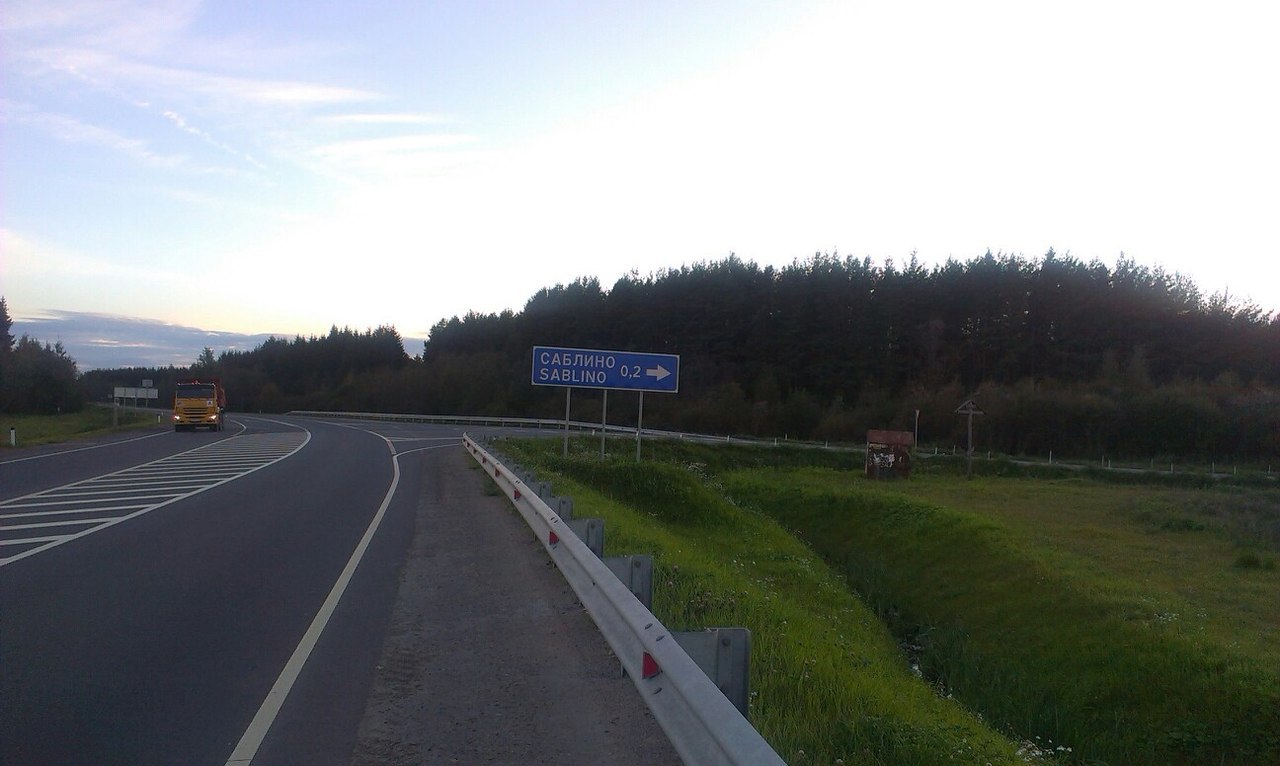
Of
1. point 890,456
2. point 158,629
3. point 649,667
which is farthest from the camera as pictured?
point 890,456

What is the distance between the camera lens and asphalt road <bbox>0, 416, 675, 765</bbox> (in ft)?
17.5

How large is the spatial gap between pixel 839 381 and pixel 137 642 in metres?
68.2

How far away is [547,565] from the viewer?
420 inches

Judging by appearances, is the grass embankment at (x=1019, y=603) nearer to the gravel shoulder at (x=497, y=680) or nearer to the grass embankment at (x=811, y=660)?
the grass embankment at (x=811, y=660)

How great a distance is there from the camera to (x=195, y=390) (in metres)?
49.1

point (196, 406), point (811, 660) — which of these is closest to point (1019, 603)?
point (811, 660)

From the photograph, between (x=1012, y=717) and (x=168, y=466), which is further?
(x=168, y=466)

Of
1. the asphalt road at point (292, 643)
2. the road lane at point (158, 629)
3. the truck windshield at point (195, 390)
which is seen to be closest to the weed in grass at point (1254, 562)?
the asphalt road at point (292, 643)

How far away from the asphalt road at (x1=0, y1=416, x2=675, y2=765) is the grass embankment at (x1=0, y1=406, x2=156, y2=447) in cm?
3059

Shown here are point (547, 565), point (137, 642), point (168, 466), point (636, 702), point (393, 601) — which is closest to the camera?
point (636, 702)

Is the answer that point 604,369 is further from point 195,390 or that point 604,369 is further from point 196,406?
point 195,390

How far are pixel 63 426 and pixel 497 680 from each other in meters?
60.4

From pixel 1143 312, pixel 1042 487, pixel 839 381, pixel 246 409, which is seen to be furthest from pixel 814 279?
pixel 246 409

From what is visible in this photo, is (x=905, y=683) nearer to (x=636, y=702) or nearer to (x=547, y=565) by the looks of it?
(x=547, y=565)
